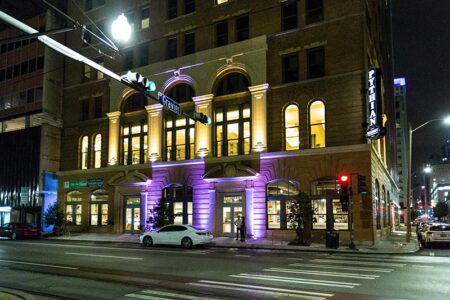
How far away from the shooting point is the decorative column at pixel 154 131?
37.5m

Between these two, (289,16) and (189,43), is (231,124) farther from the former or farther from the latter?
(289,16)

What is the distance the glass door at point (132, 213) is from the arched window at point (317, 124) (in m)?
16.5

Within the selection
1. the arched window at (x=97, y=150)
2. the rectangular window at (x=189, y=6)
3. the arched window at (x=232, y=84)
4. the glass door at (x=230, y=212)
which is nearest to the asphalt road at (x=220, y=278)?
the glass door at (x=230, y=212)

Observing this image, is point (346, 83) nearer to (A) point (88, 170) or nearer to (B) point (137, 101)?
(B) point (137, 101)

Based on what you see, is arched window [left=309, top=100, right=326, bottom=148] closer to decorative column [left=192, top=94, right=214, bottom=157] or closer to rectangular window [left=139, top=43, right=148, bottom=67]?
decorative column [left=192, top=94, right=214, bottom=157]

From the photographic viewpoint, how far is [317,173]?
1178 inches

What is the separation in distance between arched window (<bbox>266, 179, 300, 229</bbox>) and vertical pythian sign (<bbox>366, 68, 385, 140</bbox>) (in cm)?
653

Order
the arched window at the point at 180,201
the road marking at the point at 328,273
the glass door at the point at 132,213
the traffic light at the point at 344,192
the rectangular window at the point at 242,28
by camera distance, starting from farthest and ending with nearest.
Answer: the glass door at the point at 132,213, the arched window at the point at 180,201, the rectangular window at the point at 242,28, the traffic light at the point at 344,192, the road marking at the point at 328,273

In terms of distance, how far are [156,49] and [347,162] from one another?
66.1ft

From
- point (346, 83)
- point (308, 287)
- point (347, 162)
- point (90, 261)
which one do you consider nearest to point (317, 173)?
point (347, 162)

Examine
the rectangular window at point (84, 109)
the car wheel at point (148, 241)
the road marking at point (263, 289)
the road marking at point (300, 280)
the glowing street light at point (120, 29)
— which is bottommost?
the car wheel at point (148, 241)

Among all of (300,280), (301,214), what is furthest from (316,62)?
(300,280)

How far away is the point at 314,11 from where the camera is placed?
32156mm

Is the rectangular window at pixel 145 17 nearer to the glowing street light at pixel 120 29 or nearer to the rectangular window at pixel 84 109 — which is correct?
the rectangular window at pixel 84 109
